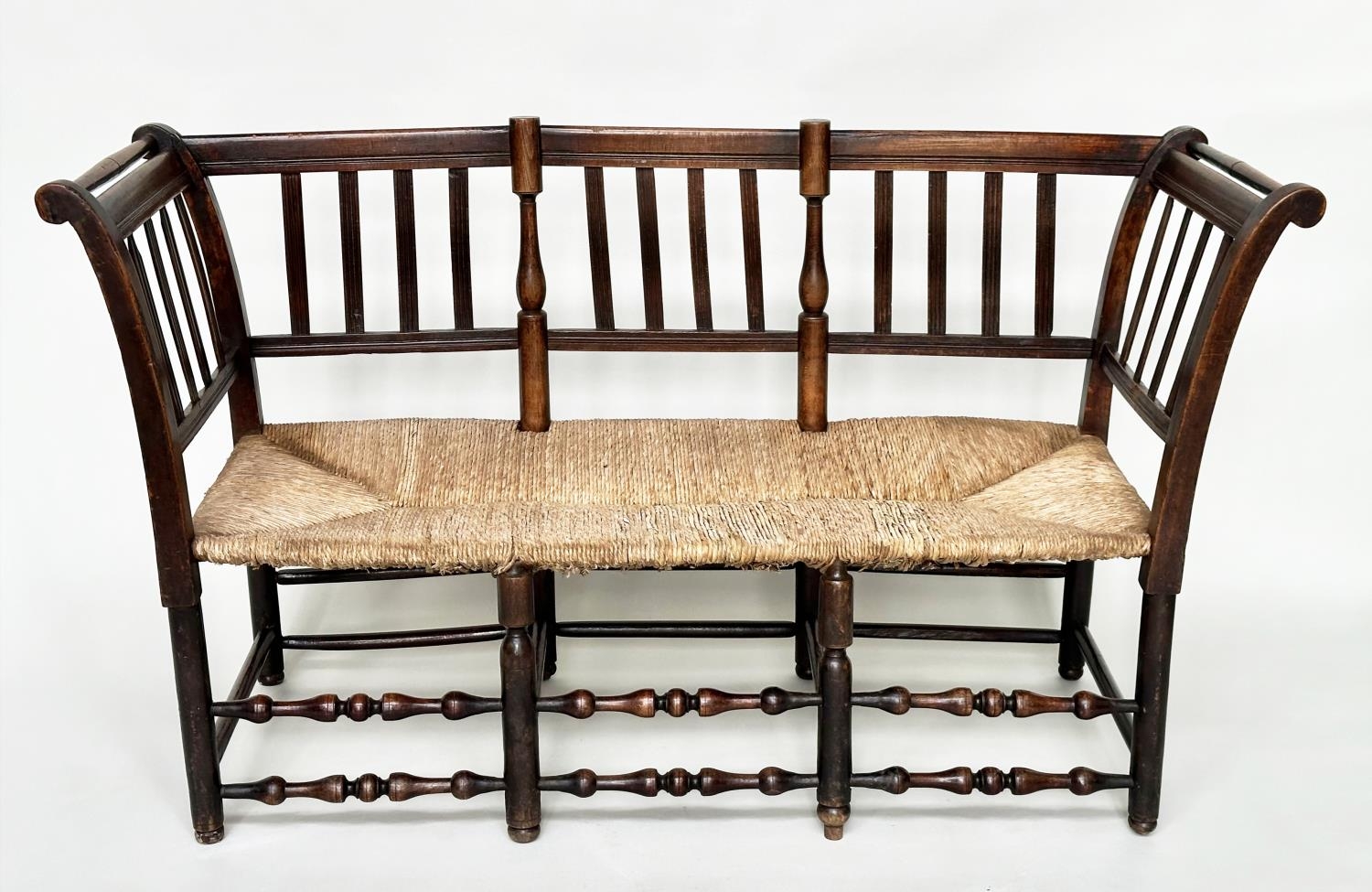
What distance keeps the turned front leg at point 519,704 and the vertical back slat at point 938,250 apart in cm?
102

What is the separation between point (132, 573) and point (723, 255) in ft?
5.15

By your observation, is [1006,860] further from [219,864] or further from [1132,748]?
[219,864]

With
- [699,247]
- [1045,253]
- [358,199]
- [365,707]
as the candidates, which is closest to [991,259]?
[1045,253]

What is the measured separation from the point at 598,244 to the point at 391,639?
0.89 metres

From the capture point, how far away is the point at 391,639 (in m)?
3.48

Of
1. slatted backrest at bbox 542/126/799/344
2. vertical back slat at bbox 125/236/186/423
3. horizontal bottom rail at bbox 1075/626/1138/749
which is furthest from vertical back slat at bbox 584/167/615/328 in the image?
horizontal bottom rail at bbox 1075/626/1138/749

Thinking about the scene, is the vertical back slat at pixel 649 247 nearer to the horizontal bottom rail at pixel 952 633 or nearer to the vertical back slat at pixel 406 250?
the vertical back slat at pixel 406 250

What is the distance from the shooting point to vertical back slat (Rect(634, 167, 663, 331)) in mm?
3289

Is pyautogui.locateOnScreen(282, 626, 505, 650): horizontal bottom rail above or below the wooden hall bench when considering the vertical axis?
below

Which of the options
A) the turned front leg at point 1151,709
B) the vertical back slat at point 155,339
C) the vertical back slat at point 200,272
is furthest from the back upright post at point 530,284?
the turned front leg at point 1151,709

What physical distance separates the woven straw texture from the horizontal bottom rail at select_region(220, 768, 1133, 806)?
1.23 feet

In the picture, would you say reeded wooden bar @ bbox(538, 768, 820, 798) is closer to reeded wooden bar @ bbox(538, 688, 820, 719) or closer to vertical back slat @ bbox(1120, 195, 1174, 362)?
reeded wooden bar @ bbox(538, 688, 820, 719)

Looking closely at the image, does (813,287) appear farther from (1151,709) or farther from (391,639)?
(391,639)

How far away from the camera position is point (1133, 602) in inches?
154
